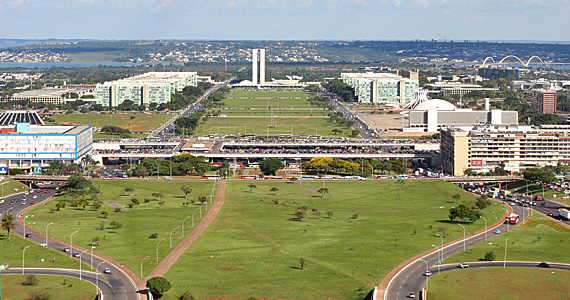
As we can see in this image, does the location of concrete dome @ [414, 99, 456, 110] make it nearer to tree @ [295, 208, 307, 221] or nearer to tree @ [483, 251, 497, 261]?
tree @ [295, 208, 307, 221]

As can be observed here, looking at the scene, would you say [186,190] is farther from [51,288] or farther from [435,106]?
[435,106]

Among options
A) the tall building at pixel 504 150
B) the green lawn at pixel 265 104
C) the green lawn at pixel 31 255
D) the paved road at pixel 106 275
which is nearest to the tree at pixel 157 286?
the paved road at pixel 106 275

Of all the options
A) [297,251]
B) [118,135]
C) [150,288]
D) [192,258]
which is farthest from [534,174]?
[118,135]

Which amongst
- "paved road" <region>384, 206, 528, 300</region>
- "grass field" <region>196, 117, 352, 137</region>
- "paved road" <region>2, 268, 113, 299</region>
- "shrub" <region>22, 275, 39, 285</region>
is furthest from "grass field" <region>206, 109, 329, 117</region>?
"shrub" <region>22, 275, 39, 285</region>

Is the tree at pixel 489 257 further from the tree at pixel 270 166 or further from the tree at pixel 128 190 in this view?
the tree at pixel 270 166

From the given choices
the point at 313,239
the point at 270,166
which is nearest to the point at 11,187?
the point at 270,166

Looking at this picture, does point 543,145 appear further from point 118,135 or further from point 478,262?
point 118,135
